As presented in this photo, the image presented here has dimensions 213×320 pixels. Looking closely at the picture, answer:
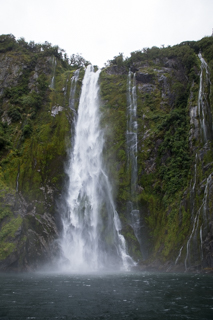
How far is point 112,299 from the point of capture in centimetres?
1048

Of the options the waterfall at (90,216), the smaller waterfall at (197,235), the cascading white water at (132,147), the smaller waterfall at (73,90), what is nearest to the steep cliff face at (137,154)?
the smaller waterfall at (197,235)

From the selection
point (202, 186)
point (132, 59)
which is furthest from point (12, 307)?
point (132, 59)

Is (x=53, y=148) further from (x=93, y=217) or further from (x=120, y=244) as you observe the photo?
(x=120, y=244)

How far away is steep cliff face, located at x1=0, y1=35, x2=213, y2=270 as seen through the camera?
2356 centimetres

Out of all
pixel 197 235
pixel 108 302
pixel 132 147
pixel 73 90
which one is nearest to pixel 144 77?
pixel 73 90

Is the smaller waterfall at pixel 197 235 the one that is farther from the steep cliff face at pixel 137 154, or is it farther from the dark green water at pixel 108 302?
the dark green water at pixel 108 302

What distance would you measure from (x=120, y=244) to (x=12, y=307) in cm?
1860

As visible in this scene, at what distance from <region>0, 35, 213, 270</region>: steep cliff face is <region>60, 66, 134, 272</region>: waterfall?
0.99m

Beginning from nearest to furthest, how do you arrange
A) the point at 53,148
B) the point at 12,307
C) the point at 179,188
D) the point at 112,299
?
the point at 12,307 → the point at 112,299 → the point at 179,188 → the point at 53,148

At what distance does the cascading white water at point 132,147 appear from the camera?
2841cm

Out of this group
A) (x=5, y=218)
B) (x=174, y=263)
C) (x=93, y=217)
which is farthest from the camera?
(x=93, y=217)

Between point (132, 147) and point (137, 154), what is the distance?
1281 millimetres

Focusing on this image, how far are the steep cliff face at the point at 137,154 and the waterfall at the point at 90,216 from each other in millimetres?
995

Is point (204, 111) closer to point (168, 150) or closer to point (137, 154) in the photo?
point (168, 150)
